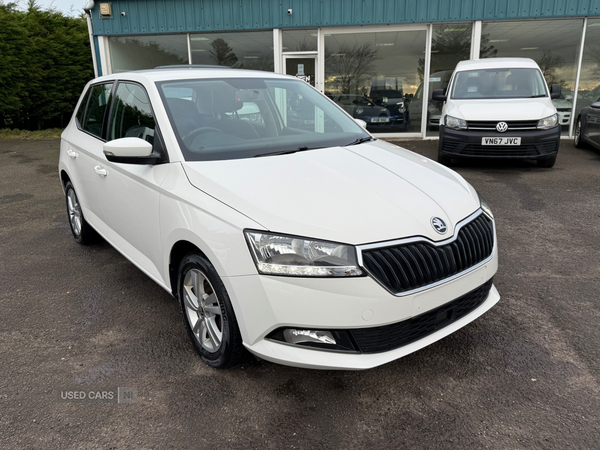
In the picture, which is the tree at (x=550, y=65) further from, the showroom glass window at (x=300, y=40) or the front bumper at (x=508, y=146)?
the showroom glass window at (x=300, y=40)

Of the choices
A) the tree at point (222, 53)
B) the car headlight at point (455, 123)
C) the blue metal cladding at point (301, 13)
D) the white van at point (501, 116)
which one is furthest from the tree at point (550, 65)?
the tree at point (222, 53)

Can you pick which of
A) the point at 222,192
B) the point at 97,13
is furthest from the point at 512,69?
the point at 97,13

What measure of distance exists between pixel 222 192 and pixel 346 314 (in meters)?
0.89

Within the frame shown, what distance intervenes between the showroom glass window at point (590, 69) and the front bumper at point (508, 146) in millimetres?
5323

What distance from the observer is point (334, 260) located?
7.26ft

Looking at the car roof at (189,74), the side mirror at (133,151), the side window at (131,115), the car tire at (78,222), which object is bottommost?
the car tire at (78,222)

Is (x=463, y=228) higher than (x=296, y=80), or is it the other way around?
(x=296, y=80)

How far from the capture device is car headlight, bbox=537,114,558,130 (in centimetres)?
782

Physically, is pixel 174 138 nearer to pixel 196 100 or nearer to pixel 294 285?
pixel 196 100

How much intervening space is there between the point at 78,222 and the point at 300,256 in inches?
135

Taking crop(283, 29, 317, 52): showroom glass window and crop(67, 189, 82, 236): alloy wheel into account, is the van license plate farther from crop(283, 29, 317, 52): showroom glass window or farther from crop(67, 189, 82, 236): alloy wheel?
crop(283, 29, 317, 52): showroom glass window

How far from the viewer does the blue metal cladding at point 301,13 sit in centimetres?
1166

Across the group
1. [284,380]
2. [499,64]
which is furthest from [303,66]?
[284,380]

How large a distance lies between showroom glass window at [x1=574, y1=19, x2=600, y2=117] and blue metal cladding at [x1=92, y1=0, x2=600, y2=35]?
0.49 meters
